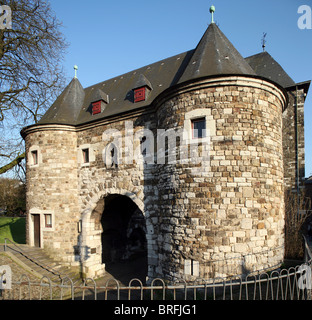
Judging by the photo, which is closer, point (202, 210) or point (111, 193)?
point (202, 210)

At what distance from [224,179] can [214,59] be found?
154 inches

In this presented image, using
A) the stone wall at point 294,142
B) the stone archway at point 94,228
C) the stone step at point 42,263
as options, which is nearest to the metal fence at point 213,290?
the stone step at point 42,263

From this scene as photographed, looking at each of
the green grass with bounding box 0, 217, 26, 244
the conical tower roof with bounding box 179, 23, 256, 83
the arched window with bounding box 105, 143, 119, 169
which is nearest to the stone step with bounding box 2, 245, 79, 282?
the green grass with bounding box 0, 217, 26, 244

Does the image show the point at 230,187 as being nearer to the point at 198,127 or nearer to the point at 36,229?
the point at 198,127

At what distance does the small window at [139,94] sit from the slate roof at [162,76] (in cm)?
24

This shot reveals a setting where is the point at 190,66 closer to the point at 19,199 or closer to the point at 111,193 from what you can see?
the point at 111,193

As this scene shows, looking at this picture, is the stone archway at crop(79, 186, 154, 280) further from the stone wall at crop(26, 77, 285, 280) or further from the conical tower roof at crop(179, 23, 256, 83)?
the conical tower roof at crop(179, 23, 256, 83)

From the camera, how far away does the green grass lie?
565 inches

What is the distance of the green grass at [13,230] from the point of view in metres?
14.4

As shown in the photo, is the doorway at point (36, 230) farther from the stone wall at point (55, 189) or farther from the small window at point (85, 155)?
the small window at point (85, 155)

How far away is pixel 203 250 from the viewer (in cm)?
643

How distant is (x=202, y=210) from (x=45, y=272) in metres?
7.27
